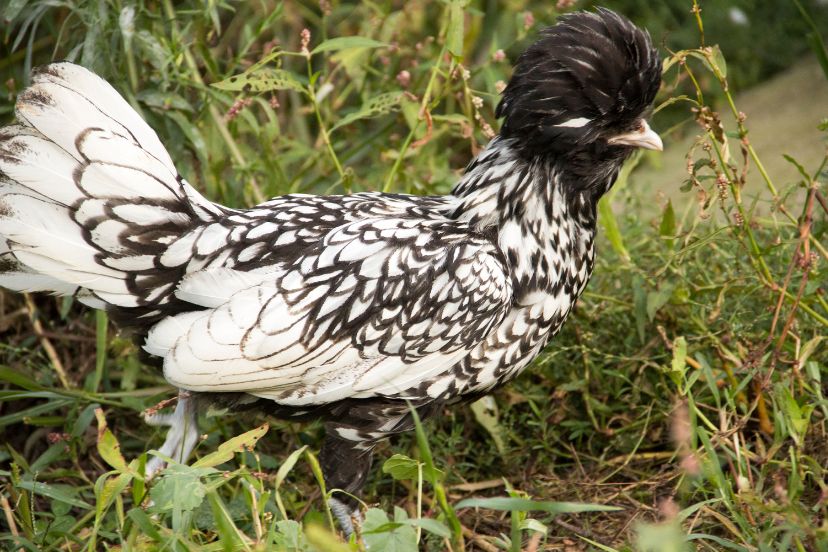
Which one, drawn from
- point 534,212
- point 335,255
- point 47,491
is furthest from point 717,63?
point 47,491

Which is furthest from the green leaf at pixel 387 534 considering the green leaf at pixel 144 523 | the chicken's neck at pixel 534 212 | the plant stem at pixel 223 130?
the plant stem at pixel 223 130

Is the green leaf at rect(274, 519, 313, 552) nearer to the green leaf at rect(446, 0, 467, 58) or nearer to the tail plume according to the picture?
the tail plume

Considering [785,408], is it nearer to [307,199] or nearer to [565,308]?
[565,308]

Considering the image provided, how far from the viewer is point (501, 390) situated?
3357 mm

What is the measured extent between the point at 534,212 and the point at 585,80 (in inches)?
15.2

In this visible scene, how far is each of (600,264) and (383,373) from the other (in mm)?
1296

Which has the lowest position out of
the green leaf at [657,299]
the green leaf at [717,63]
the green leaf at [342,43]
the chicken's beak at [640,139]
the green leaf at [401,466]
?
the green leaf at [401,466]

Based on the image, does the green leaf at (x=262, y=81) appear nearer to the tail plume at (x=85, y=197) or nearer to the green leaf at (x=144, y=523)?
the tail plume at (x=85, y=197)

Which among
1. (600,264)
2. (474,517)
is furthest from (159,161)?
(600,264)

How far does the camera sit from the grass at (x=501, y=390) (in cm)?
262

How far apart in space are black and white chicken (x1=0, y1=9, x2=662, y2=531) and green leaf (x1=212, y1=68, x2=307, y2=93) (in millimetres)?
437

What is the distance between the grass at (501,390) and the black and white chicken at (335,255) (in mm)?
206

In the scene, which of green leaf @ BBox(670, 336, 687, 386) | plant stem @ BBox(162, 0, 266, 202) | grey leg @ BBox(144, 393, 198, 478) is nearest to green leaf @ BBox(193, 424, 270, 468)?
grey leg @ BBox(144, 393, 198, 478)

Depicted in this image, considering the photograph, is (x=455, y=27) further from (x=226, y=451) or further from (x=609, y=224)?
(x=226, y=451)
